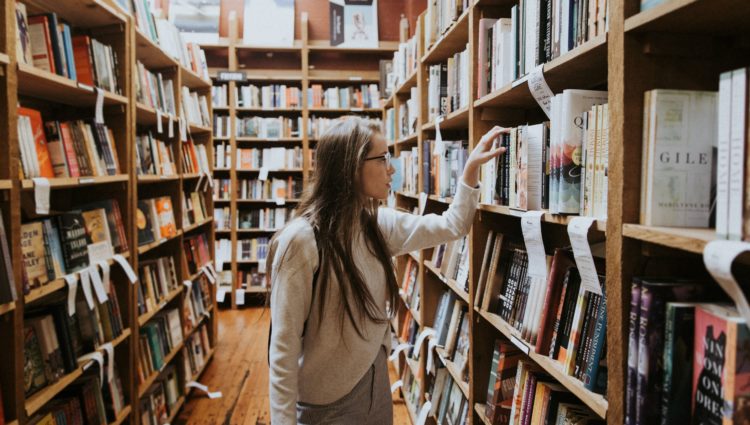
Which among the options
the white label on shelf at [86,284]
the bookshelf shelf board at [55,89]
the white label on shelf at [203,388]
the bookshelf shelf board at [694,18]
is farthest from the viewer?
the white label on shelf at [203,388]

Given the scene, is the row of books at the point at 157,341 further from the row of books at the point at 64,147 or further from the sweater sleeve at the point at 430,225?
the sweater sleeve at the point at 430,225

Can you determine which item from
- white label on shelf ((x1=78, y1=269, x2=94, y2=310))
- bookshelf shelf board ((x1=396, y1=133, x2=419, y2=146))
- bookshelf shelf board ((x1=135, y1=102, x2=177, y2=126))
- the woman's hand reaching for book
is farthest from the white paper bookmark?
bookshelf shelf board ((x1=396, y1=133, x2=419, y2=146))

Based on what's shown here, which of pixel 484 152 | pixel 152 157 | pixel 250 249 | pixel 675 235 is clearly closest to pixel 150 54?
pixel 152 157

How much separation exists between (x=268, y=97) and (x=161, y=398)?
3.84 m

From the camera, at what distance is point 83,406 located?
1.89m

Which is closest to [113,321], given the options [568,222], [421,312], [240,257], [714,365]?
[421,312]

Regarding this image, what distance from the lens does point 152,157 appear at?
2691 millimetres

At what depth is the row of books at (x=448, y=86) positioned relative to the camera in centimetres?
197

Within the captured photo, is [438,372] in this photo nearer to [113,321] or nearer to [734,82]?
[113,321]

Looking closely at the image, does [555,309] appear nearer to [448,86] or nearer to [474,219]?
[474,219]

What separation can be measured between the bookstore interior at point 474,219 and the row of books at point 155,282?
2cm

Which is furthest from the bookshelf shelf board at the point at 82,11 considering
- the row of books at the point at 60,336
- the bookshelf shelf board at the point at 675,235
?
the bookshelf shelf board at the point at 675,235

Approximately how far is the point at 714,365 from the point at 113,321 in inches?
86.2

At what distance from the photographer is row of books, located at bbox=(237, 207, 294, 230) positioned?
575cm
